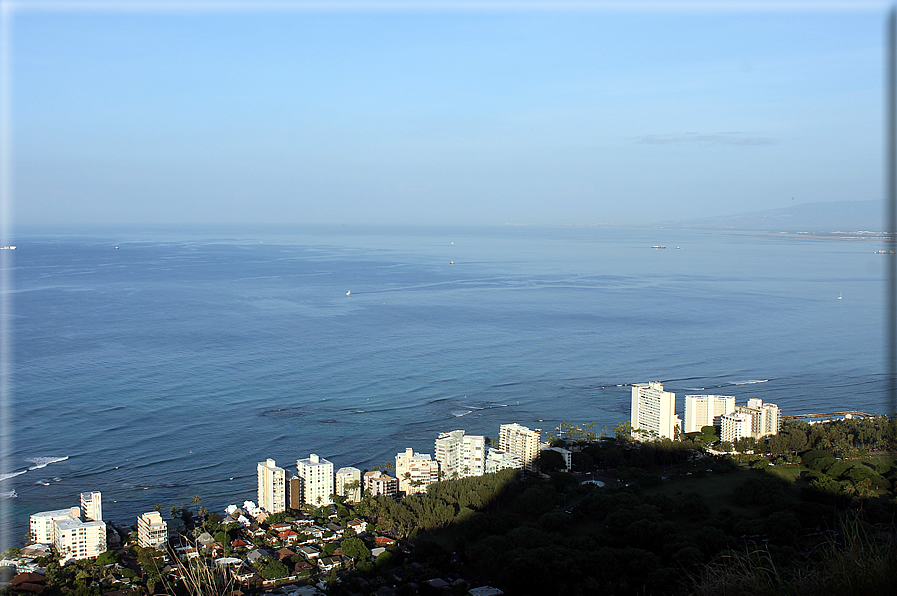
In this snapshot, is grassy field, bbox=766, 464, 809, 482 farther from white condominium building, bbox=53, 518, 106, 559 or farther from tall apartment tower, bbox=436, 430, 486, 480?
white condominium building, bbox=53, 518, 106, 559

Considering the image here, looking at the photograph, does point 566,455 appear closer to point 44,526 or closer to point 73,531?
point 73,531

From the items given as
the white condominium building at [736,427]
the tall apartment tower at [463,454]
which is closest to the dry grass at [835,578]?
the tall apartment tower at [463,454]

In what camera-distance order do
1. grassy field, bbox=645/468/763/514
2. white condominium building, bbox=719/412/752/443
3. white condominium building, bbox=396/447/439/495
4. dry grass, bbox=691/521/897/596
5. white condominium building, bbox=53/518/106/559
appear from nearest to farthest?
1. dry grass, bbox=691/521/897/596
2. white condominium building, bbox=53/518/106/559
3. grassy field, bbox=645/468/763/514
4. white condominium building, bbox=396/447/439/495
5. white condominium building, bbox=719/412/752/443

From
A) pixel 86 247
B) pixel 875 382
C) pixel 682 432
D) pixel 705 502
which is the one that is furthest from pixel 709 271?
pixel 86 247

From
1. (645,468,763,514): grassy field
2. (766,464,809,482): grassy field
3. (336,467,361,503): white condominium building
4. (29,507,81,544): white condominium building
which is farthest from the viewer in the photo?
(766,464,809,482): grassy field

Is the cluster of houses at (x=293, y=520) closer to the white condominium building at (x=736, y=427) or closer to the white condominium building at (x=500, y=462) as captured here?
the white condominium building at (x=500, y=462)

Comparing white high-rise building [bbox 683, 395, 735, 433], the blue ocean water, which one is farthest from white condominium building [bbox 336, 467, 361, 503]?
white high-rise building [bbox 683, 395, 735, 433]

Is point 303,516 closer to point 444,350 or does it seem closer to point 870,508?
point 870,508
